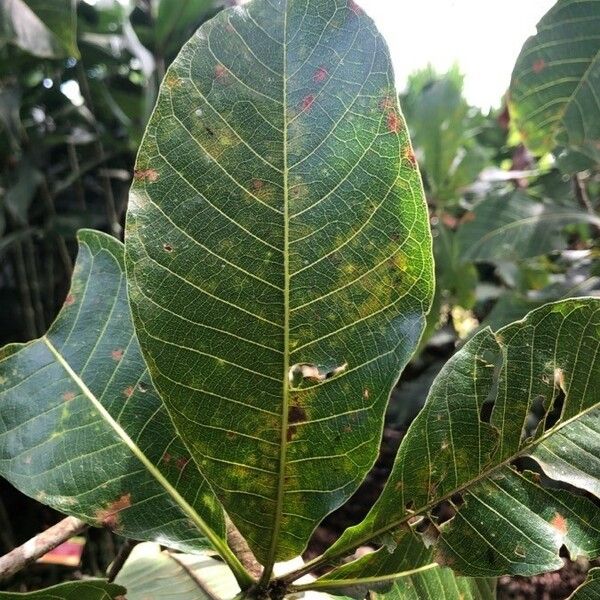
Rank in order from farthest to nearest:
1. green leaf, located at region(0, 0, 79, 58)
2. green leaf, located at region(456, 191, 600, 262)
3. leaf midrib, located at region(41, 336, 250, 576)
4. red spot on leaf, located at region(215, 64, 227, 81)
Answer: green leaf, located at region(456, 191, 600, 262), green leaf, located at region(0, 0, 79, 58), leaf midrib, located at region(41, 336, 250, 576), red spot on leaf, located at region(215, 64, 227, 81)

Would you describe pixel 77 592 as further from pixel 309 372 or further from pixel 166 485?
pixel 309 372

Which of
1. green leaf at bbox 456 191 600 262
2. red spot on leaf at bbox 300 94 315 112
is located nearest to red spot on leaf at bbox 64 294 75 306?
red spot on leaf at bbox 300 94 315 112

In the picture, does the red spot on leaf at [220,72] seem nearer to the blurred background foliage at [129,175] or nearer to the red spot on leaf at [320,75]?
the red spot on leaf at [320,75]

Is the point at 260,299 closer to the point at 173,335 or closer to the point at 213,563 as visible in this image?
the point at 173,335

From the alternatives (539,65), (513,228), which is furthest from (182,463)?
(513,228)

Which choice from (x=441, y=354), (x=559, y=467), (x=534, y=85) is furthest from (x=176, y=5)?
(x=559, y=467)

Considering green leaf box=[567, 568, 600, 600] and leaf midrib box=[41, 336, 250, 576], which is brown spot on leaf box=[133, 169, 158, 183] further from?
green leaf box=[567, 568, 600, 600]

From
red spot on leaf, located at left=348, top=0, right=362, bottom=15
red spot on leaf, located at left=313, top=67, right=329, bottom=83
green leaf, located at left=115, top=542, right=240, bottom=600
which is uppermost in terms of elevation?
red spot on leaf, located at left=348, top=0, right=362, bottom=15
